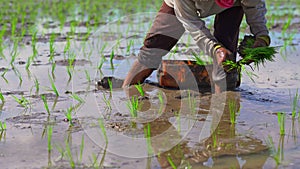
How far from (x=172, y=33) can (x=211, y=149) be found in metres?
1.33

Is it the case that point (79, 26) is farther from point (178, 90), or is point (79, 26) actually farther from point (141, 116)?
point (141, 116)

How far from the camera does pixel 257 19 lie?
3246mm

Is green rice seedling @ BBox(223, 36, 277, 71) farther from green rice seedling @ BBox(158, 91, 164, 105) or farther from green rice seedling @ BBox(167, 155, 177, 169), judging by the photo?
green rice seedling @ BBox(167, 155, 177, 169)

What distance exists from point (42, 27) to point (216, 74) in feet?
12.0

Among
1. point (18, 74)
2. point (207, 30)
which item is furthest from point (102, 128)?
point (18, 74)

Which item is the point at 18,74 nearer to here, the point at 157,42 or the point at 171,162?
the point at 157,42

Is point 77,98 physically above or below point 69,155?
above

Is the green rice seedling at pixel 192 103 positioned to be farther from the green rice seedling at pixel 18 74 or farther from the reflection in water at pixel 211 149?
the green rice seedling at pixel 18 74

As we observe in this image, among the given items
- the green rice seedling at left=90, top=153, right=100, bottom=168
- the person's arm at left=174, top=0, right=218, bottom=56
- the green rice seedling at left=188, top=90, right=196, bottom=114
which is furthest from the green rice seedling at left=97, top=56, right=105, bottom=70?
A: the green rice seedling at left=90, top=153, right=100, bottom=168

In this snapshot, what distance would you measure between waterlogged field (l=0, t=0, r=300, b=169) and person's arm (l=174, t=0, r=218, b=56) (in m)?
0.35

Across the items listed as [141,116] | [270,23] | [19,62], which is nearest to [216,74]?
[141,116]

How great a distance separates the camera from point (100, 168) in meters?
2.27

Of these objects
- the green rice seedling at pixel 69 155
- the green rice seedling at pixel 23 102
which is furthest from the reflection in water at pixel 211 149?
the green rice seedling at pixel 23 102

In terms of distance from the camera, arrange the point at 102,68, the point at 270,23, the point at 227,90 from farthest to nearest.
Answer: the point at 270,23
the point at 102,68
the point at 227,90
